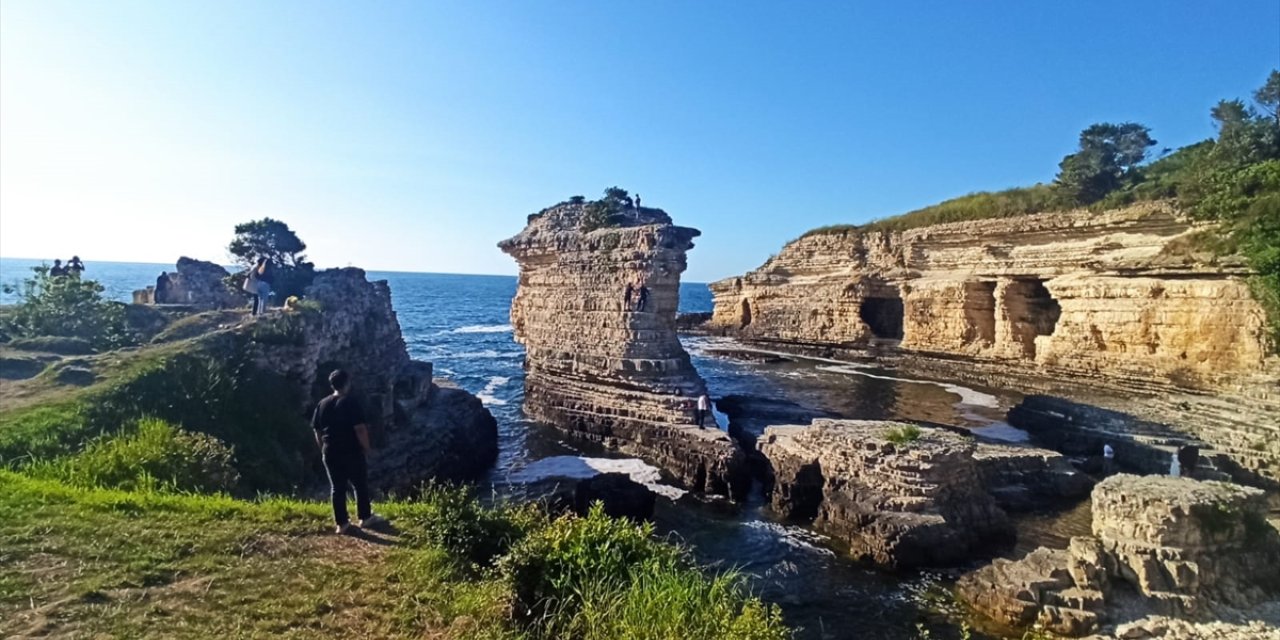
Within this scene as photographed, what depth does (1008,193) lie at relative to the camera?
117 ft

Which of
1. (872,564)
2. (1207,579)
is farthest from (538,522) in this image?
(1207,579)

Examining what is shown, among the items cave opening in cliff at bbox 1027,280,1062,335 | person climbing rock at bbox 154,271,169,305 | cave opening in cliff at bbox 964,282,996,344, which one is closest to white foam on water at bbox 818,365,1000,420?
cave opening in cliff at bbox 964,282,996,344

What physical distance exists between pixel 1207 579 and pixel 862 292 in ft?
102

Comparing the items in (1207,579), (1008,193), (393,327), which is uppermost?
(1008,193)

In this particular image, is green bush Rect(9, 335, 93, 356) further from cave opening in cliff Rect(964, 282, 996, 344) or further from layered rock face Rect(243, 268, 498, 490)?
cave opening in cliff Rect(964, 282, 996, 344)

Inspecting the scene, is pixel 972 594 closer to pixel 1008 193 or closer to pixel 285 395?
pixel 285 395

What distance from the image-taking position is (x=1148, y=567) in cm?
947

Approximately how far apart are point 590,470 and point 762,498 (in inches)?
185

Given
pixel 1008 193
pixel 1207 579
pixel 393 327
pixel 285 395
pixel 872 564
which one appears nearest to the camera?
pixel 1207 579

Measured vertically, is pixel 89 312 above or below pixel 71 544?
above

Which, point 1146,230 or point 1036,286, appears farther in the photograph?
point 1036,286

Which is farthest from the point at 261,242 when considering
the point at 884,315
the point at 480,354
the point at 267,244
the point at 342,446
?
the point at 884,315

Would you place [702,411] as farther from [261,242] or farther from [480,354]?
[480,354]

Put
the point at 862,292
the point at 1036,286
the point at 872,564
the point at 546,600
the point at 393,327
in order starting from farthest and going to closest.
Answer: the point at 862,292
the point at 1036,286
the point at 393,327
the point at 872,564
the point at 546,600
